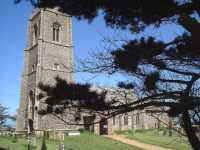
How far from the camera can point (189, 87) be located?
295 inches

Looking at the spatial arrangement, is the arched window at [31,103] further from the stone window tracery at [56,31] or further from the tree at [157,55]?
the tree at [157,55]

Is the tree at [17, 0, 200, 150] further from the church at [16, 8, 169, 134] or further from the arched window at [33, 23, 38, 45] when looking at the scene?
the arched window at [33, 23, 38, 45]

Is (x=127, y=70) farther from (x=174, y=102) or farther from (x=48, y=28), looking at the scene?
(x=48, y=28)

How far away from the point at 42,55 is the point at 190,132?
40.9 metres

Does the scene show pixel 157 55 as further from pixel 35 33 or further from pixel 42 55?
pixel 35 33

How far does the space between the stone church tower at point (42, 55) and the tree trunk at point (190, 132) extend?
38.3 metres

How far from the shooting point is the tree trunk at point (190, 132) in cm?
755

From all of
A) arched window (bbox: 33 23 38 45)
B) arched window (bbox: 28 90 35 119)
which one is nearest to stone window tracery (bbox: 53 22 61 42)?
arched window (bbox: 33 23 38 45)

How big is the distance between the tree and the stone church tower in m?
38.3

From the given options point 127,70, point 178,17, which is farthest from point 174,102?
point 178,17

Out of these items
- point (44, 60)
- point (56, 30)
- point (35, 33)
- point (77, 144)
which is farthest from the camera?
point (35, 33)

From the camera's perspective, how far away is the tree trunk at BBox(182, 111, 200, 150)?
24.8 feet

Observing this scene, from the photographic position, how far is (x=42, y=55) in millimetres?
47469

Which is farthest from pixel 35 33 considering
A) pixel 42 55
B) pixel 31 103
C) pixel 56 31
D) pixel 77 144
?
pixel 77 144
